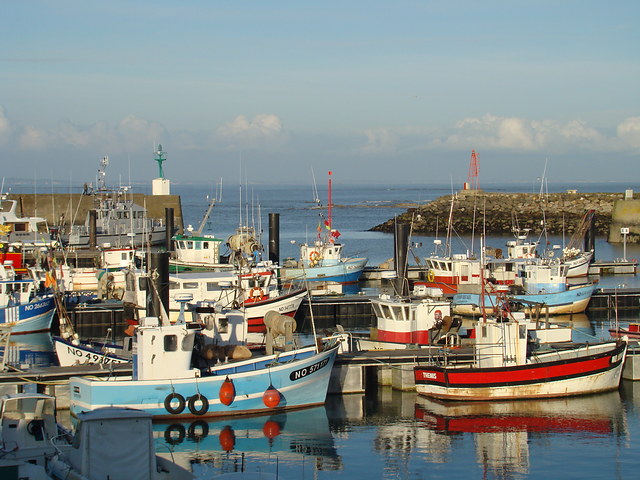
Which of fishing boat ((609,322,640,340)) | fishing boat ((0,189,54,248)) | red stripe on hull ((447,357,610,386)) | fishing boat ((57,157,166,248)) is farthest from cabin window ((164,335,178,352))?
fishing boat ((57,157,166,248))

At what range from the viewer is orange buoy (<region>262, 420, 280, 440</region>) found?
68.5 feet

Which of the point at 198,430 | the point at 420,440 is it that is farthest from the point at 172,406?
the point at 420,440

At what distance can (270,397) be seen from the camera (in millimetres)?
21781

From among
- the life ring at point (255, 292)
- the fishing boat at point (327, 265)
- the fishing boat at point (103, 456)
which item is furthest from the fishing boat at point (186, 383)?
the fishing boat at point (327, 265)

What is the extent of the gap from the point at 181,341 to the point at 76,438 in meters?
7.02

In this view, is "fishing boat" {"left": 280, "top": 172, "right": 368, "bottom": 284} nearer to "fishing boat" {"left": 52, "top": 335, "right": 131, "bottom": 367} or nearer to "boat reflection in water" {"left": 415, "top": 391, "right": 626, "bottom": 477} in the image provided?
"fishing boat" {"left": 52, "top": 335, "right": 131, "bottom": 367}

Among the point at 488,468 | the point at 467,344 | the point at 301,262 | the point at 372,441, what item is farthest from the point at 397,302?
the point at 301,262

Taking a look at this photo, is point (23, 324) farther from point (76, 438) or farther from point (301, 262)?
point (76, 438)

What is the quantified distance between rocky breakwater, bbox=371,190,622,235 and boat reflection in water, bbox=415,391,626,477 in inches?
2538

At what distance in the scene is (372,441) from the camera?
2091cm

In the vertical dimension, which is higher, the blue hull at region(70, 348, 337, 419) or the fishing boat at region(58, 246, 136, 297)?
the fishing boat at region(58, 246, 136, 297)

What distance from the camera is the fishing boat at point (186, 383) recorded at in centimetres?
2105

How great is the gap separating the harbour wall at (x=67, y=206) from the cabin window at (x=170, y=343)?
53061mm

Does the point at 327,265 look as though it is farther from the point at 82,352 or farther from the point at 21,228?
the point at 82,352
